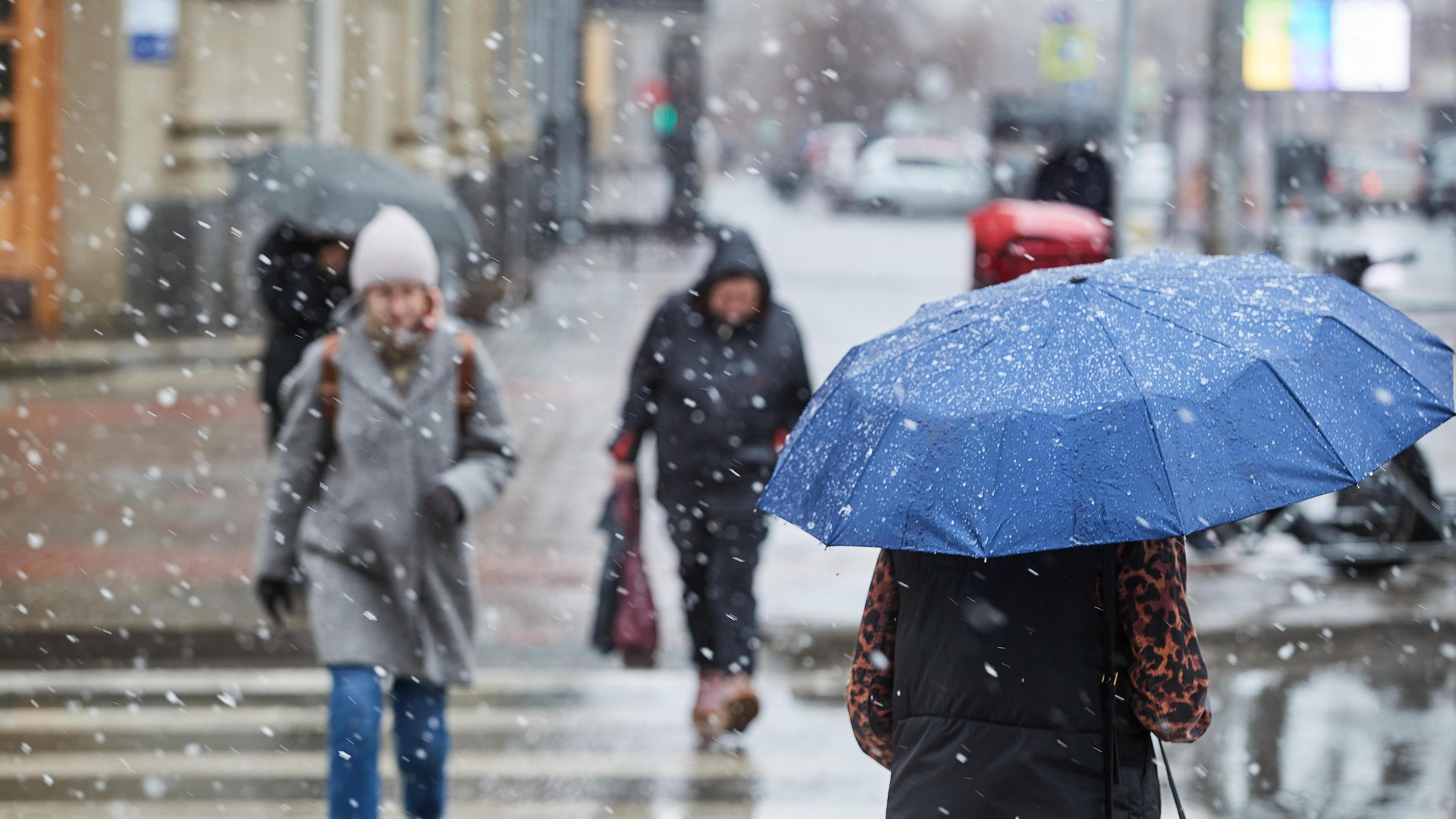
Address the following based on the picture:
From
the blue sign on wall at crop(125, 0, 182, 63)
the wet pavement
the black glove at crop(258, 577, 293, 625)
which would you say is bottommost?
the wet pavement

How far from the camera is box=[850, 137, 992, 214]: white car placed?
41.7 meters

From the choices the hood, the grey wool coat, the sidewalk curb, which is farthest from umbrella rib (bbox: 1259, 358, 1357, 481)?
the sidewalk curb

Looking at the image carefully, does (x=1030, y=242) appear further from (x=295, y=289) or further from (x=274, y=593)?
(x=274, y=593)

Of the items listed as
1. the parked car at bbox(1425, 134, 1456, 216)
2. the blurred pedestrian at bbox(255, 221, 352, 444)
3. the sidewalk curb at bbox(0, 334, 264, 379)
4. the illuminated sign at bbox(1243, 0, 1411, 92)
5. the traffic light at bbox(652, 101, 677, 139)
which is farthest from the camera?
the parked car at bbox(1425, 134, 1456, 216)

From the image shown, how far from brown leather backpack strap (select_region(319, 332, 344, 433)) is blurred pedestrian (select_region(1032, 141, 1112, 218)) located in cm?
611

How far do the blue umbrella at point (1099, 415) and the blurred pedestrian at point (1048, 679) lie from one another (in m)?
0.22

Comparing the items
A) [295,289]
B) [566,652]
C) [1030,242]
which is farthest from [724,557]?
[295,289]

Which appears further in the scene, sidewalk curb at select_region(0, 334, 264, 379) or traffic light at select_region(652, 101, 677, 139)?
traffic light at select_region(652, 101, 677, 139)

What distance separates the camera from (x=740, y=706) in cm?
600

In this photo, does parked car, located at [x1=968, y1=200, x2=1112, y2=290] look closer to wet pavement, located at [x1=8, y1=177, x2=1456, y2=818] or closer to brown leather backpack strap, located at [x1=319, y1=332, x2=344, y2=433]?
wet pavement, located at [x1=8, y1=177, x2=1456, y2=818]

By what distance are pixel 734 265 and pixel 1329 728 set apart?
2.65m

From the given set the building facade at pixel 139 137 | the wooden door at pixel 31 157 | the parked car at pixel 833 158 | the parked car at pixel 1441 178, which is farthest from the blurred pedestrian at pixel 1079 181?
the parked car at pixel 833 158

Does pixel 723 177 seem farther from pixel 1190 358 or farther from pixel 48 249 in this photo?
pixel 1190 358

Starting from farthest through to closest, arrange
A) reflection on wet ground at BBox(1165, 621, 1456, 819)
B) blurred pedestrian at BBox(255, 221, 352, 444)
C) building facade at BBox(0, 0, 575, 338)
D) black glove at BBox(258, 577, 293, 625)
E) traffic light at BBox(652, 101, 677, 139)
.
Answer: traffic light at BBox(652, 101, 677, 139), building facade at BBox(0, 0, 575, 338), blurred pedestrian at BBox(255, 221, 352, 444), reflection on wet ground at BBox(1165, 621, 1456, 819), black glove at BBox(258, 577, 293, 625)
